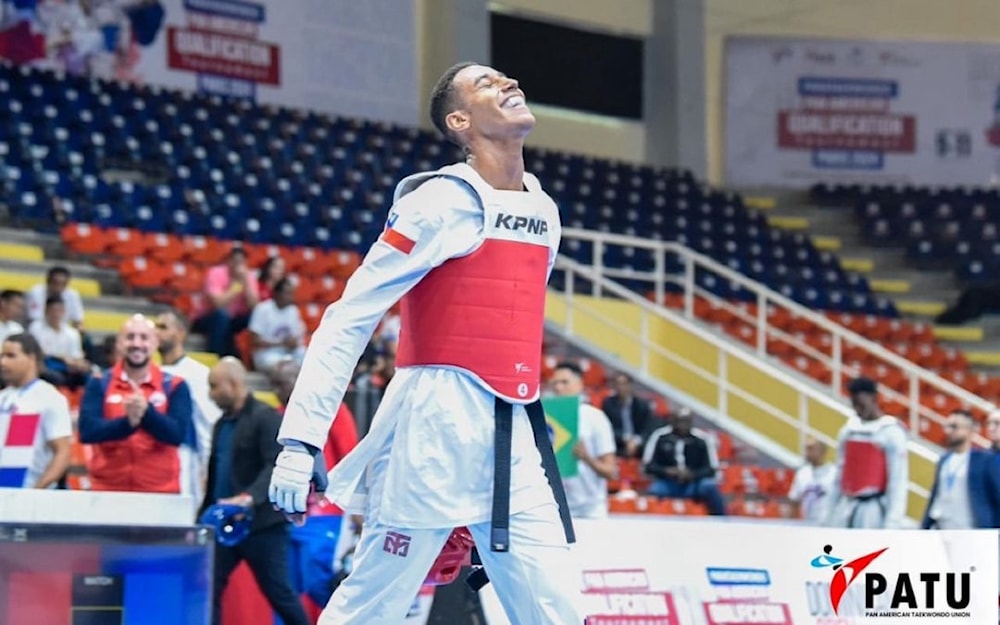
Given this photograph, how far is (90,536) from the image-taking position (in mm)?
5934

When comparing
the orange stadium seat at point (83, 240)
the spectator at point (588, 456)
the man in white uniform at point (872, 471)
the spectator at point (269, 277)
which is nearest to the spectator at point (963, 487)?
the man in white uniform at point (872, 471)

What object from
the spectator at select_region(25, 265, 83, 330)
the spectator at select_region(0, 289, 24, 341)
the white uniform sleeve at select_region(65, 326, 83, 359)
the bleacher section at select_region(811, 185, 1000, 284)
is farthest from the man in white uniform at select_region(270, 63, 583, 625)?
the bleacher section at select_region(811, 185, 1000, 284)

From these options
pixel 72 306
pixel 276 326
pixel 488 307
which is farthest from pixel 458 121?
pixel 72 306

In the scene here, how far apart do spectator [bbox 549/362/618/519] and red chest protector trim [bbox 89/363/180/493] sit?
9.31 ft

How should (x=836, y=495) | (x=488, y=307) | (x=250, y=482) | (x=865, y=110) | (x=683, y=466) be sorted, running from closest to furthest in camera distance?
1. (x=488, y=307)
2. (x=250, y=482)
3. (x=836, y=495)
4. (x=683, y=466)
5. (x=865, y=110)

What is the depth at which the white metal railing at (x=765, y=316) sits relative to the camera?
19.0m

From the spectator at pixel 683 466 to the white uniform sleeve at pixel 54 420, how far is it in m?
7.20

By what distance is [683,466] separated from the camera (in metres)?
15.4

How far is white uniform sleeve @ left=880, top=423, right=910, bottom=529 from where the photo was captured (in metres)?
11.3

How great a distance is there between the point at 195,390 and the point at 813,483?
692 centimetres

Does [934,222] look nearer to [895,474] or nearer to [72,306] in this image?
[72,306]

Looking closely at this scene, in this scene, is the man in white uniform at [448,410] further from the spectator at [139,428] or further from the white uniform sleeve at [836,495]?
the white uniform sleeve at [836,495]

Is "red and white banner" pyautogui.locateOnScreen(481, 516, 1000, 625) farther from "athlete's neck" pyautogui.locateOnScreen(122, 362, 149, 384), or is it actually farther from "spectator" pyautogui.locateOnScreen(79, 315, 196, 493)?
"athlete's neck" pyautogui.locateOnScreen(122, 362, 149, 384)

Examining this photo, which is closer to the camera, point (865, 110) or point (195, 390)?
point (195, 390)
